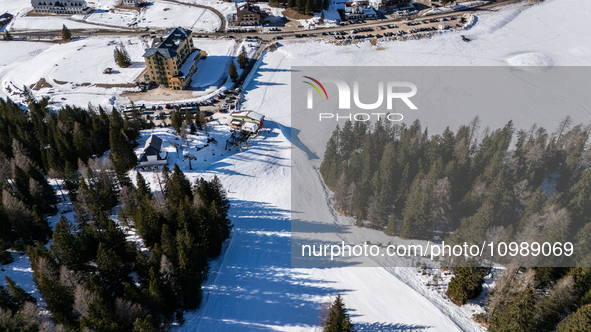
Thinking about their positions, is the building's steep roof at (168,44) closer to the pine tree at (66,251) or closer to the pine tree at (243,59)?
the pine tree at (243,59)

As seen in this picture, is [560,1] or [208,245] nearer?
[208,245]

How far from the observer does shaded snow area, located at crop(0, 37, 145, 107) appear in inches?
3698

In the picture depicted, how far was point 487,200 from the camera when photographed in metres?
51.3

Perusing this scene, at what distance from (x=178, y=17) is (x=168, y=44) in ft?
142

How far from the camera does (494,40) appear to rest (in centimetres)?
11219

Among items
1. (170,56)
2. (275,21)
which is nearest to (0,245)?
(170,56)

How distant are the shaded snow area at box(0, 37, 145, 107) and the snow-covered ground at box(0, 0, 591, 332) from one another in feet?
5.34

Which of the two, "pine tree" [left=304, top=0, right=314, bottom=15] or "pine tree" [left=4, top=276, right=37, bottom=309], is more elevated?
"pine tree" [left=304, top=0, right=314, bottom=15]

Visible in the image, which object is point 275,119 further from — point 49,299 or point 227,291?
point 49,299

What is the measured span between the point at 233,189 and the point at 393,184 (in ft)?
87.0

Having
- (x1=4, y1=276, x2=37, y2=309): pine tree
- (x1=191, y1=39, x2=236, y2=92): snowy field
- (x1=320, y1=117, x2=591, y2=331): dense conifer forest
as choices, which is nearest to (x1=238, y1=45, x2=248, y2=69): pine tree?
(x1=191, y1=39, x2=236, y2=92): snowy field

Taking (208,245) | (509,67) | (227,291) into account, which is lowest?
(227,291)

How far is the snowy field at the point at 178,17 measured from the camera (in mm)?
126750

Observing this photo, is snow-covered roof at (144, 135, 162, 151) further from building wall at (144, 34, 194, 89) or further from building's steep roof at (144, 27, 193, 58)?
building's steep roof at (144, 27, 193, 58)
